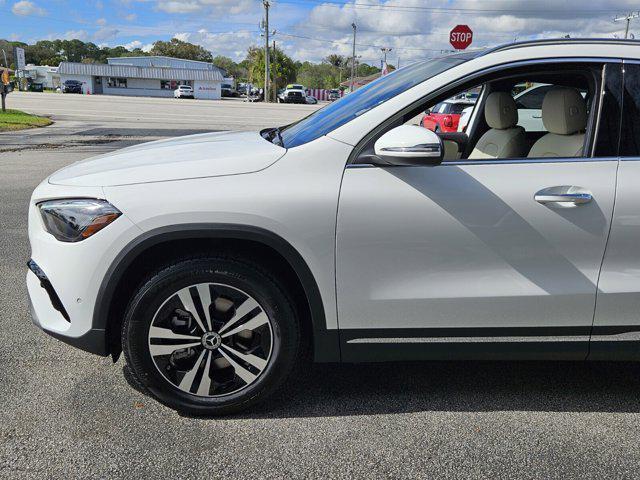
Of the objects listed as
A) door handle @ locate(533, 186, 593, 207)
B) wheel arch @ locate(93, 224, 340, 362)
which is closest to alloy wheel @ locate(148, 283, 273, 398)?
wheel arch @ locate(93, 224, 340, 362)

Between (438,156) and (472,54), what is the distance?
73 centimetres

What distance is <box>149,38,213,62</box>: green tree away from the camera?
416 ft

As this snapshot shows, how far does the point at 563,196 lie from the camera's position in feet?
9.16

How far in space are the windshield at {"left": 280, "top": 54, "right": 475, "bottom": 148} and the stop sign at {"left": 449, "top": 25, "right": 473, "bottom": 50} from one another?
10941 millimetres

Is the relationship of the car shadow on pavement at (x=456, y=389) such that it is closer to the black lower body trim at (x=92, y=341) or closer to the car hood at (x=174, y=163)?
the black lower body trim at (x=92, y=341)

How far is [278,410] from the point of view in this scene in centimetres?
312

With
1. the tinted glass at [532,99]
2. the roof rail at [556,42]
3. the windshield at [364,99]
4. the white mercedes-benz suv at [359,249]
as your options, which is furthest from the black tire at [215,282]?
the tinted glass at [532,99]

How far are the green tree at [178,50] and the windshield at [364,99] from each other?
131668 millimetres

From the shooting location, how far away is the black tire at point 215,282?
2793 millimetres

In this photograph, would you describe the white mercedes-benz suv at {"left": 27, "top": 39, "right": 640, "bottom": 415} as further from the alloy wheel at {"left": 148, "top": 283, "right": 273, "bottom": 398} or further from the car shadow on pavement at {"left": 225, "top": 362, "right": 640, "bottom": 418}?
the car shadow on pavement at {"left": 225, "top": 362, "right": 640, "bottom": 418}

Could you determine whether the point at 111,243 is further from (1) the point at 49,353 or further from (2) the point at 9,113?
(2) the point at 9,113

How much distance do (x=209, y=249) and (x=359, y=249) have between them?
69 cm

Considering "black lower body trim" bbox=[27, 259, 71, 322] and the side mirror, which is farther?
"black lower body trim" bbox=[27, 259, 71, 322]

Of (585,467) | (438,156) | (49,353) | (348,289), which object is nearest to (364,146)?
(438,156)
